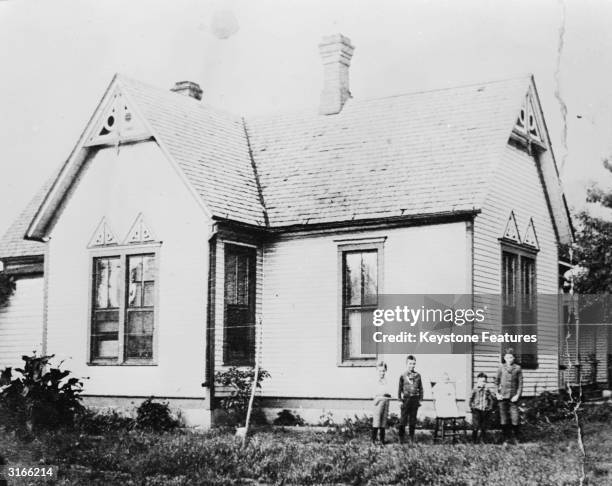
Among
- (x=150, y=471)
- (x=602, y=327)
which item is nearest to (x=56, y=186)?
(x=150, y=471)

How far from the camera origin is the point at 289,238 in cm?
2020

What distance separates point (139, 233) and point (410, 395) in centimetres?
718

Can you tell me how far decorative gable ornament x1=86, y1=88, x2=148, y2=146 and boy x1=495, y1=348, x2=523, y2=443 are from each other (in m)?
8.95

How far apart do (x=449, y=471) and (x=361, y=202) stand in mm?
7798

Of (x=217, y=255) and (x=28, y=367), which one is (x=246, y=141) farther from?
(x=28, y=367)

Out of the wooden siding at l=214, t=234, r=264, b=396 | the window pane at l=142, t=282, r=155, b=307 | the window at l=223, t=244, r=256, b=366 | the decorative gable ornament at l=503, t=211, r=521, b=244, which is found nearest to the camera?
the wooden siding at l=214, t=234, r=264, b=396

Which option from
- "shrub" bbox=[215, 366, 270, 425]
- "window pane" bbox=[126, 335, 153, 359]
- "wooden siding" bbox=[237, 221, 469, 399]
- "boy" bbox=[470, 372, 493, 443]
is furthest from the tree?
"window pane" bbox=[126, 335, 153, 359]

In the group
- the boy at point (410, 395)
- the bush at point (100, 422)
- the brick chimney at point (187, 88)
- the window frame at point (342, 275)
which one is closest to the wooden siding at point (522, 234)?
the boy at point (410, 395)

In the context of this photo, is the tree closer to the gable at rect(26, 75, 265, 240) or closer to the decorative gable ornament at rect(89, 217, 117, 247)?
the gable at rect(26, 75, 265, 240)

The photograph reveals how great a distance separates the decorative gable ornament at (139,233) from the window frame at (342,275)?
4058 mm

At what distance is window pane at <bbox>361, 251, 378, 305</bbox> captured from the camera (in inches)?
756

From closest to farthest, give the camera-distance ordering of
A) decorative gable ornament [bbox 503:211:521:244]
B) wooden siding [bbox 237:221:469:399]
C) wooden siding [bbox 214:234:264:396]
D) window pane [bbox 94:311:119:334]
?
wooden siding [bbox 237:221:469:399]
wooden siding [bbox 214:234:264:396]
decorative gable ornament [bbox 503:211:521:244]
window pane [bbox 94:311:119:334]

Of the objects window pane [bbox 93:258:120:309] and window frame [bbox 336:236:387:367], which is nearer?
window frame [bbox 336:236:387:367]

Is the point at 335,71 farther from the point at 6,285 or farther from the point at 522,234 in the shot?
the point at 6,285
